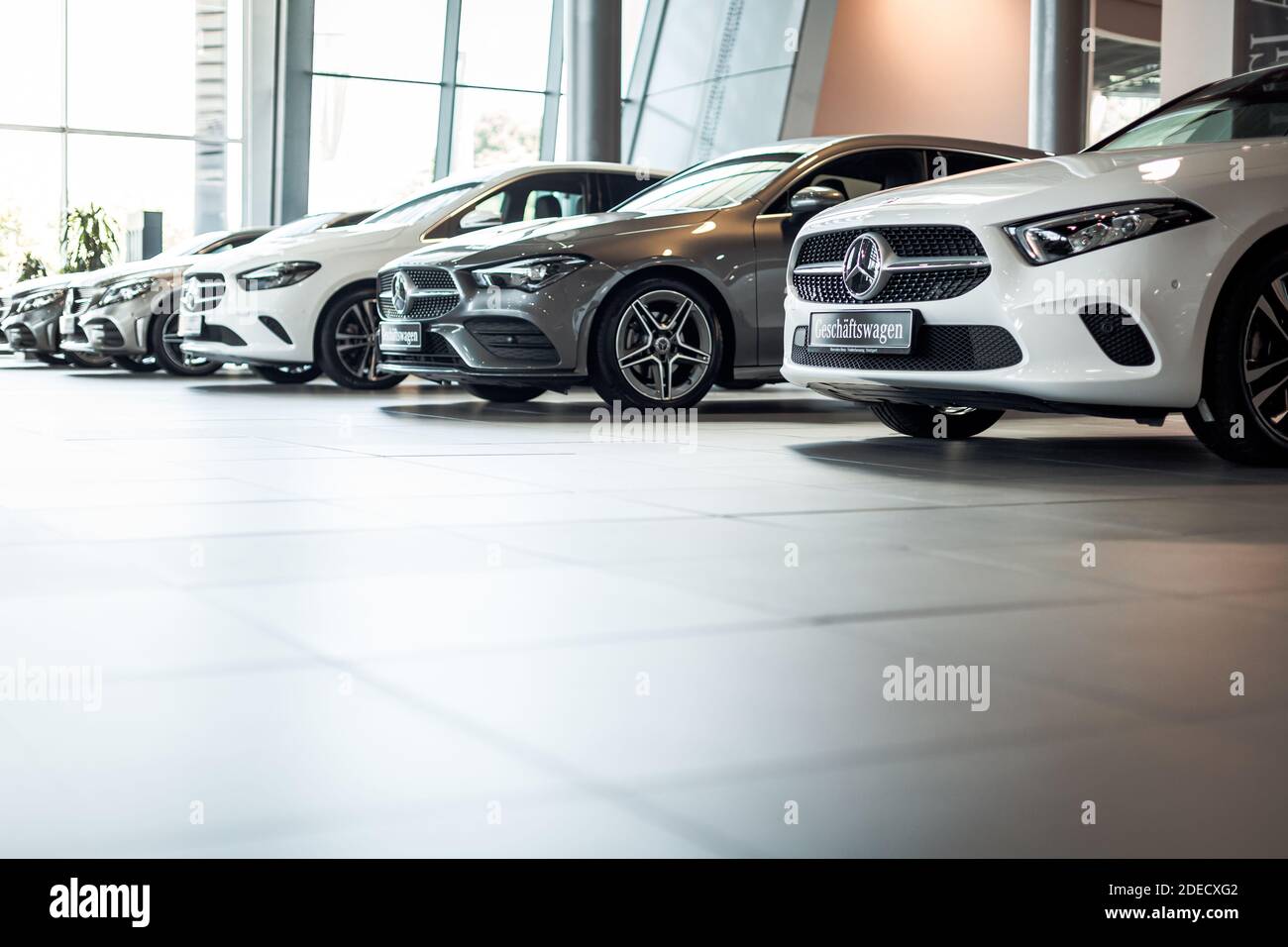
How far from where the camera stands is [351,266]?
10.8 meters

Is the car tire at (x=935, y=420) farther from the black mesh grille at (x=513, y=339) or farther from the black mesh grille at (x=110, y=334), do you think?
the black mesh grille at (x=110, y=334)

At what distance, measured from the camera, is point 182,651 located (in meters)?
2.76

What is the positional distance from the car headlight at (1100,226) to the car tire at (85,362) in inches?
453

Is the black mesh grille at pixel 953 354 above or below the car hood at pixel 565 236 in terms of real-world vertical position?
below

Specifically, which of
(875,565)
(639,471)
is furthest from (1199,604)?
(639,471)

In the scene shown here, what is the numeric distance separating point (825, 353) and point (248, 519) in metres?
2.87

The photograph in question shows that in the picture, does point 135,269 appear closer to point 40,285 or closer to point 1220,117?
point 40,285

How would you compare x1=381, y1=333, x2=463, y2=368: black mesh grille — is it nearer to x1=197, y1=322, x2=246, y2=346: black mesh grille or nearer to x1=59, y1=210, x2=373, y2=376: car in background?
x1=197, y1=322, x2=246, y2=346: black mesh grille

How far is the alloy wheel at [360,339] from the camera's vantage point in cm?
1093

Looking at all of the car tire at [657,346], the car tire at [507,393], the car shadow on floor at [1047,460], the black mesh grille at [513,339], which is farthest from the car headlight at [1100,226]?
the car tire at [507,393]

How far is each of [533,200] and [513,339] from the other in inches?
112

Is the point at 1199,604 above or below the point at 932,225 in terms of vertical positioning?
below

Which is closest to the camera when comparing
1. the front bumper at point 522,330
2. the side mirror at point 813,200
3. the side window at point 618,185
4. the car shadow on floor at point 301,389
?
the side mirror at point 813,200
